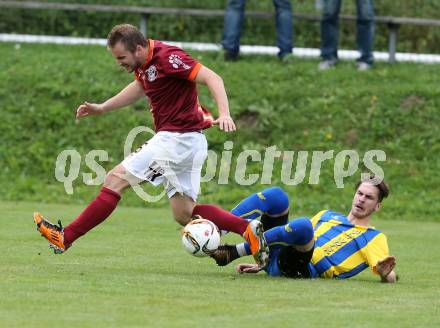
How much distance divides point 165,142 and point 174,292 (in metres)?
1.79

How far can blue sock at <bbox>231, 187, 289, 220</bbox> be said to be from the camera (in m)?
8.37

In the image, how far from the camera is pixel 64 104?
17578 mm

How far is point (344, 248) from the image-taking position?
816 centimetres

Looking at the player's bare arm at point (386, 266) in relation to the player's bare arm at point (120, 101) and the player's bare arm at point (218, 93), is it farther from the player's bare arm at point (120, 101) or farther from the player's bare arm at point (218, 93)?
the player's bare arm at point (120, 101)

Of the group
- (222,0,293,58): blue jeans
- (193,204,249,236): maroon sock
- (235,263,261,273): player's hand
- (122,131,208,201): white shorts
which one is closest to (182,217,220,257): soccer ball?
(193,204,249,236): maroon sock

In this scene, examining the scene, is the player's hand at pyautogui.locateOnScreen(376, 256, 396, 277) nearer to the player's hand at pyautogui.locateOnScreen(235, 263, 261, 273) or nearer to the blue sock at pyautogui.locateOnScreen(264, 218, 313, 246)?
the blue sock at pyautogui.locateOnScreen(264, 218, 313, 246)

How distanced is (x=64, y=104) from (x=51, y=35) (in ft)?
12.2

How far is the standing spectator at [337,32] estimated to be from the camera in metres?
17.9

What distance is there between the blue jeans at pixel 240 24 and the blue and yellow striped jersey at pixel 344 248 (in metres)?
10.2

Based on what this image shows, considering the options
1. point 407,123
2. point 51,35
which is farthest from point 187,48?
point 407,123

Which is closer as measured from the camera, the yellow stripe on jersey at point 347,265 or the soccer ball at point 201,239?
the soccer ball at point 201,239

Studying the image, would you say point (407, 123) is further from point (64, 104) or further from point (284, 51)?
point (64, 104)

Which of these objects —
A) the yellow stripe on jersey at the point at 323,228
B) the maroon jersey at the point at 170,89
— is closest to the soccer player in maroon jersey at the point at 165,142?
the maroon jersey at the point at 170,89

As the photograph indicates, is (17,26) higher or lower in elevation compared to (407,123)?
higher
